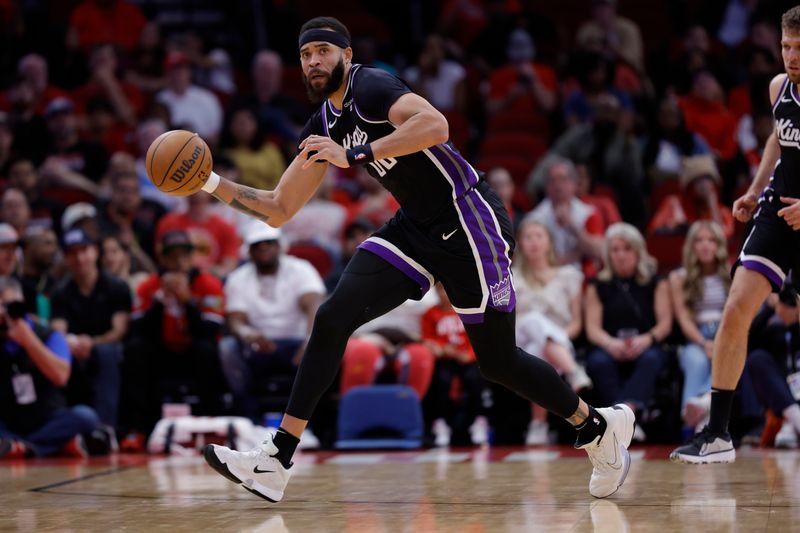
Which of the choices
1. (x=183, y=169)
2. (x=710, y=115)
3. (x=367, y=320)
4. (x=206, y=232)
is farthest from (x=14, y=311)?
(x=710, y=115)

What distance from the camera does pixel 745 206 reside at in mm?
5547

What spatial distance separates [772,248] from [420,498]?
1.89 metres

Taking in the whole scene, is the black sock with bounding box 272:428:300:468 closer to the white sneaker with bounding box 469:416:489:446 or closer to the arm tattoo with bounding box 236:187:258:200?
the arm tattoo with bounding box 236:187:258:200

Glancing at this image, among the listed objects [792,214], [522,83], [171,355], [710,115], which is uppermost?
[522,83]

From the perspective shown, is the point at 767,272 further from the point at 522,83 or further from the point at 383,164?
the point at 522,83

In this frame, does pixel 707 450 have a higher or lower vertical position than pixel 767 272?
lower

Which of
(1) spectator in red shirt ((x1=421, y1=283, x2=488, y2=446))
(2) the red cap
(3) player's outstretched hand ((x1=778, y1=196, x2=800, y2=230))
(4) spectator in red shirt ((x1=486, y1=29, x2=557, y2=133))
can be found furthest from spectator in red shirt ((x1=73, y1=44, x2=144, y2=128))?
(3) player's outstretched hand ((x1=778, y1=196, x2=800, y2=230))

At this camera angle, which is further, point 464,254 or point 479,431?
point 479,431

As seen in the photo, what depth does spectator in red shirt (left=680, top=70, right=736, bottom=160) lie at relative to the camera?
11750 millimetres

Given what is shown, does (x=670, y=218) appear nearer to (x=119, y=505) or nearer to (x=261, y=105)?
(x=261, y=105)

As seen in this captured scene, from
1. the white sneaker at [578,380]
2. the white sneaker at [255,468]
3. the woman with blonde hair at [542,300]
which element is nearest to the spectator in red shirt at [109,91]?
the woman with blonde hair at [542,300]

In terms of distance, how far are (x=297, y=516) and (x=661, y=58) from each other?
9.60 m

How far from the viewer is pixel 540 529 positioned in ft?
13.4

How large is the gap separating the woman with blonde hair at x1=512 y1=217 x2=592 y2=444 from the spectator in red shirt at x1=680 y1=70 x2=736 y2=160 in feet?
11.1
